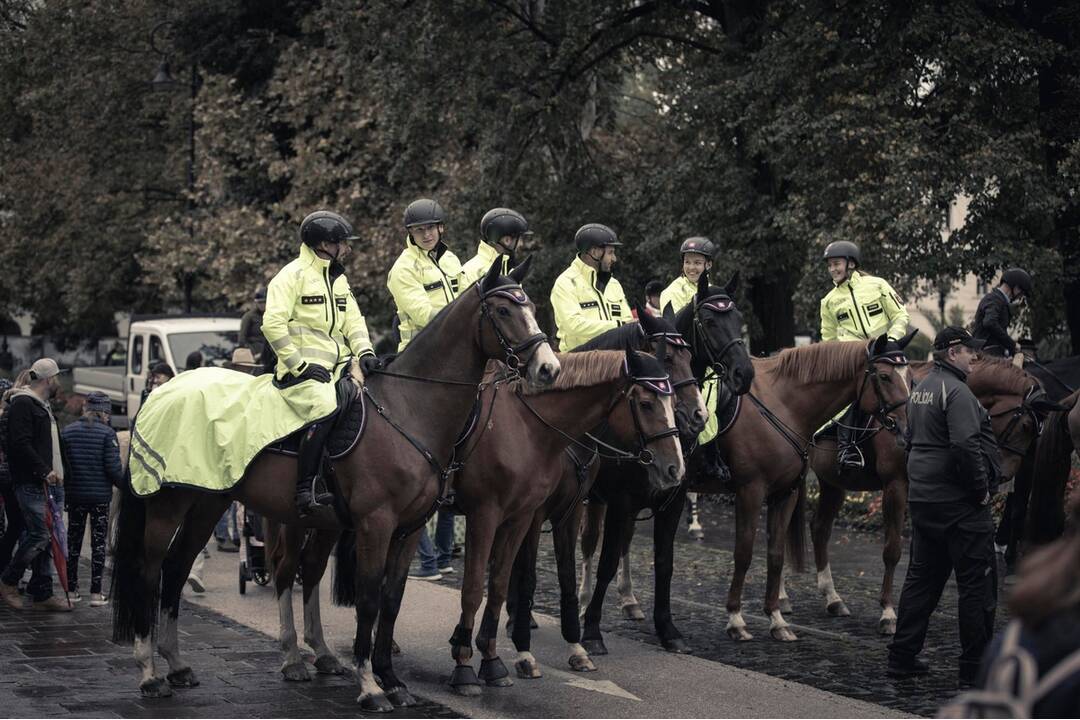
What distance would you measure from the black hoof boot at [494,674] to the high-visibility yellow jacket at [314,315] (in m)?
2.20

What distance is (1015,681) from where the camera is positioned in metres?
2.92

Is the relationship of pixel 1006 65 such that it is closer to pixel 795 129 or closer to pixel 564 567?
pixel 795 129

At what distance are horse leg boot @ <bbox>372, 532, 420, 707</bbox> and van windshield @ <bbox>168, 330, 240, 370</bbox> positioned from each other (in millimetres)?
13824

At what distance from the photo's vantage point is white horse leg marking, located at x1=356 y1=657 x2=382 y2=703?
8062mm

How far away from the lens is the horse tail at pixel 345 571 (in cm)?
920

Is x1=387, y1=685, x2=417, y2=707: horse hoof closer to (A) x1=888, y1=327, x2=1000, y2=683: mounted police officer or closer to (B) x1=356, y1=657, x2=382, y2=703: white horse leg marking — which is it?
(B) x1=356, y1=657, x2=382, y2=703: white horse leg marking

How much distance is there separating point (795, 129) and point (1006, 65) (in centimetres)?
269

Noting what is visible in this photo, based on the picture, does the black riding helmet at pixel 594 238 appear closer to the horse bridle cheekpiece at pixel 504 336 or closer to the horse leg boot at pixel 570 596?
the horse leg boot at pixel 570 596

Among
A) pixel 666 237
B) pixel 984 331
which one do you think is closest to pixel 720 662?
pixel 984 331

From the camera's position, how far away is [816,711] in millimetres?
7961

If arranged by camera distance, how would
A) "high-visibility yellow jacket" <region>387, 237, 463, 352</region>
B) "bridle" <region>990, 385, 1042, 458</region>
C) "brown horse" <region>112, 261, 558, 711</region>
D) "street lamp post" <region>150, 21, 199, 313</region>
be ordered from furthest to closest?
"street lamp post" <region>150, 21, 199, 313</region>, "bridle" <region>990, 385, 1042, 458</region>, "high-visibility yellow jacket" <region>387, 237, 463, 352</region>, "brown horse" <region>112, 261, 558, 711</region>

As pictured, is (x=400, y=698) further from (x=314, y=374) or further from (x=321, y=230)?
(x=321, y=230)

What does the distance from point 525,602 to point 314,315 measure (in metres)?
2.45

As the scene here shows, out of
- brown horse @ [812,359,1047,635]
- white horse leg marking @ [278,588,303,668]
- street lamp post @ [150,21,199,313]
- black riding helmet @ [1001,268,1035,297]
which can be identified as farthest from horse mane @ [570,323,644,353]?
street lamp post @ [150,21,199,313]
